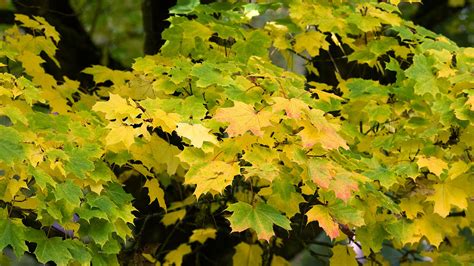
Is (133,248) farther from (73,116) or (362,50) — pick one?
(362,50)

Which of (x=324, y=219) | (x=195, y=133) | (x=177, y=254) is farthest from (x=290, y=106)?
(x=177, y=254)

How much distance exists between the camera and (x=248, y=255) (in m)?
4.02

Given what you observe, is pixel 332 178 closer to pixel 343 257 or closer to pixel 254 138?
pixel 254 138

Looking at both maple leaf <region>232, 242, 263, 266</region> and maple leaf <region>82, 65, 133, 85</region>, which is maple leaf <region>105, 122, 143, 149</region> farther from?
maple leaf <region>232, 242, 263, 266</region>

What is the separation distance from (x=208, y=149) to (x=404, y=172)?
1030mm

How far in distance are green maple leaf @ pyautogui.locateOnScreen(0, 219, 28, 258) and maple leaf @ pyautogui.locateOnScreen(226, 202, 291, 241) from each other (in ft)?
2.71

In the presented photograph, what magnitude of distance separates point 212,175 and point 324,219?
52 cm

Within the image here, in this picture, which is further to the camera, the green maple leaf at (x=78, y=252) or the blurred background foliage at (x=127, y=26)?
the blurred background foliage at (x=127, y=26)

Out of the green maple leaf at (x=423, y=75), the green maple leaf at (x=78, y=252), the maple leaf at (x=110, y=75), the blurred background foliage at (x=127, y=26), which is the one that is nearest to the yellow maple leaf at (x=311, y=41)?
the green maple leaf at (x=423, y=75)

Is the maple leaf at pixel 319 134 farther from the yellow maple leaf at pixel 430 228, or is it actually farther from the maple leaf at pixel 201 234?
the maple leaf at pixel 201 234

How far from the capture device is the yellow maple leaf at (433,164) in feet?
9.56

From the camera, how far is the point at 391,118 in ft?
11.8

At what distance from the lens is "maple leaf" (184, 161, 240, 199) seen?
2.46 meters

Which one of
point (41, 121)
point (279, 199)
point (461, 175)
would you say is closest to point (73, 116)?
point (41, 121)
